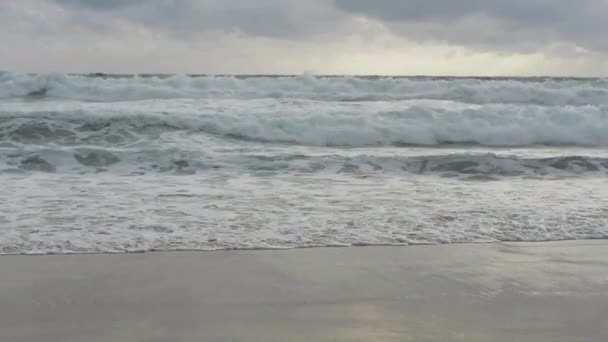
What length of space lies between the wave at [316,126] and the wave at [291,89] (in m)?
4.59

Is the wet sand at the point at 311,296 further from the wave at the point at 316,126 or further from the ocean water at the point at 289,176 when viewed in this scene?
the wave at the point at 316,126

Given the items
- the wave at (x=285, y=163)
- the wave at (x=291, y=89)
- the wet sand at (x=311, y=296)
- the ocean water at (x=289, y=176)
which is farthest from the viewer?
the wave at (x=291, y=89)

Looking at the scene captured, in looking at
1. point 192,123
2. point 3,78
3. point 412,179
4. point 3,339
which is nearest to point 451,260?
point 3,339

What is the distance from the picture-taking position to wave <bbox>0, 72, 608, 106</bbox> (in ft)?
61.3

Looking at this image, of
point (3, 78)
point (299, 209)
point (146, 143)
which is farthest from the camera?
point (3, 78)

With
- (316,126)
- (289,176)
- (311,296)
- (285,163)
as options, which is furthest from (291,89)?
(311,296)

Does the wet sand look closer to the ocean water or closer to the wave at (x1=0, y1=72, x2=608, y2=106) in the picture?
the ocean water

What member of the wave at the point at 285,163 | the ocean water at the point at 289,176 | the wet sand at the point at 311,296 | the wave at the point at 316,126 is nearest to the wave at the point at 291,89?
the ocean water at the point at 289,176

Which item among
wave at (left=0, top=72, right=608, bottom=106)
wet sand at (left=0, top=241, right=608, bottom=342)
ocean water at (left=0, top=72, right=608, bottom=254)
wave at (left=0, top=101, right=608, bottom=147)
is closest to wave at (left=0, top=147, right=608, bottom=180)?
ocean water at (left=0, top=72, right=608, bottom=254)

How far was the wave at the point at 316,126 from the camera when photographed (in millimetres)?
11109

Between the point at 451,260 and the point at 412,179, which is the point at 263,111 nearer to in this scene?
the point at 412,179

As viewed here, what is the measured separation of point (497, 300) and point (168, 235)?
2.35 m

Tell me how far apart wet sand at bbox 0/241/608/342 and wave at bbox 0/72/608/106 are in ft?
49.5

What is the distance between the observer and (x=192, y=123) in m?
12.0
